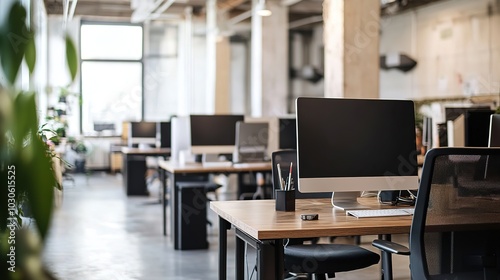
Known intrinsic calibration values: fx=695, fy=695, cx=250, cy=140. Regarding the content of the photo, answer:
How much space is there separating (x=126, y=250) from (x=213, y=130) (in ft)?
5.54

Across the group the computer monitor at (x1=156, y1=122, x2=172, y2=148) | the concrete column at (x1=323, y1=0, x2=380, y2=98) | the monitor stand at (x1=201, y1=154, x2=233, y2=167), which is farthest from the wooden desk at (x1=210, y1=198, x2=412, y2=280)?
the computer monitor at (x1=156, y1=122, x2=172, y2=148)

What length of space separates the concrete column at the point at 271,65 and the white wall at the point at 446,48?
2890 mm

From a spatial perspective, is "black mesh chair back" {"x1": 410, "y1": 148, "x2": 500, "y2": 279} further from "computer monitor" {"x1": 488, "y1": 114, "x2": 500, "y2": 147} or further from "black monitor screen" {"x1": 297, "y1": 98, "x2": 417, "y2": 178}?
"computer monitor" {"x1": 488, "y1": 114, "x2": 500, "y2": 147}

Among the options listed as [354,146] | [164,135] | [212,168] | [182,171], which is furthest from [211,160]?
[354,146]

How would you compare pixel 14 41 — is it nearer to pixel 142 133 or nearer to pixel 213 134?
pixel 213 134

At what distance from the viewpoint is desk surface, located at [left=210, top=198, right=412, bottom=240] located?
2.86 meters

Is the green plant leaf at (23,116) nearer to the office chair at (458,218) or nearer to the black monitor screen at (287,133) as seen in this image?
the office chair at (458,218)

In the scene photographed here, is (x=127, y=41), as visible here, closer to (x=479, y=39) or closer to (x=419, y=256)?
(x=479, y=39)

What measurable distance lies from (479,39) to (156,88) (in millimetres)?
8273

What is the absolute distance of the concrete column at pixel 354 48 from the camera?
22.6 ft

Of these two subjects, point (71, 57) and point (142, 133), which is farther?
point (142, 133)

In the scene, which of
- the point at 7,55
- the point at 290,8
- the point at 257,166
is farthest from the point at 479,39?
the point at 7,55

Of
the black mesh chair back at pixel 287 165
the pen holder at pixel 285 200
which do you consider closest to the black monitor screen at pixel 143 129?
the black mesh chair back at pixel 287 165

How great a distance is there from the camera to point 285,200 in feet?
11.5
